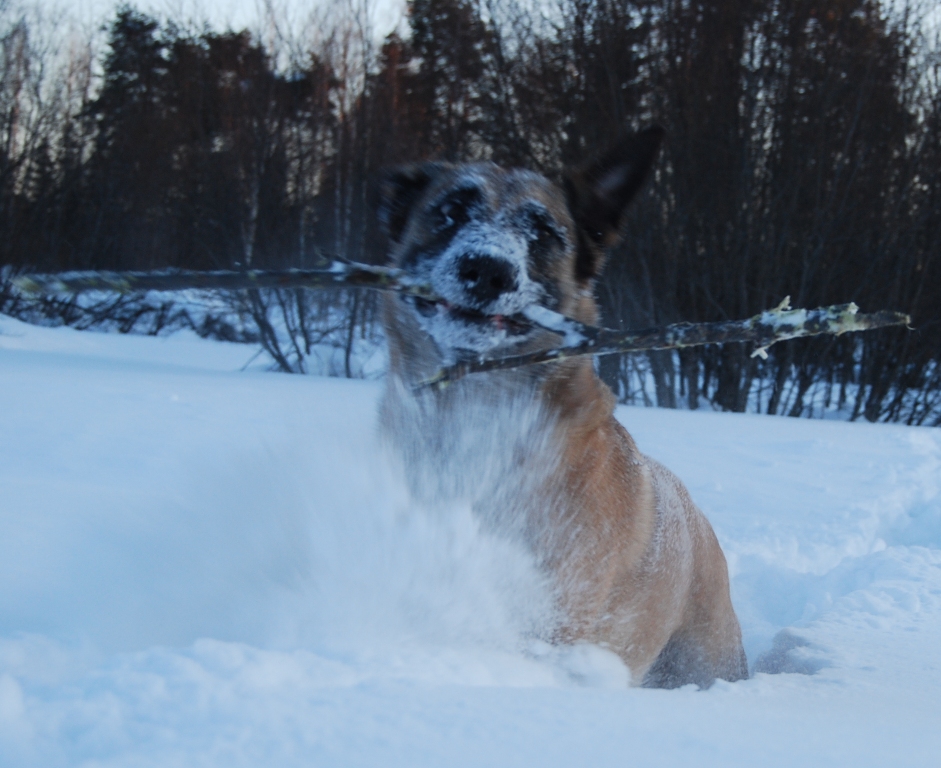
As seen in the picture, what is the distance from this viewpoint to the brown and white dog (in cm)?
205

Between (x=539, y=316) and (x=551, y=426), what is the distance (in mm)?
379

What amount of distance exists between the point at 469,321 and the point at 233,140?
873cm

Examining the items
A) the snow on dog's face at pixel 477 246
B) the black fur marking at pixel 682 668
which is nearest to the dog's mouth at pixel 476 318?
the snow on dog's face at pixel 477 246

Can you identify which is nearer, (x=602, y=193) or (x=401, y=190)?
(x=602, y=193)

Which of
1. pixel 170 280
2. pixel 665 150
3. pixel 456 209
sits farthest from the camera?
pixel 665 150

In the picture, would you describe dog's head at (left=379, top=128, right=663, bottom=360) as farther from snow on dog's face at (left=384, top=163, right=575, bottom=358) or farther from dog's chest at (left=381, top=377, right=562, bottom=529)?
dog's chest at (left=381, top=377, right=562, bottom=529)

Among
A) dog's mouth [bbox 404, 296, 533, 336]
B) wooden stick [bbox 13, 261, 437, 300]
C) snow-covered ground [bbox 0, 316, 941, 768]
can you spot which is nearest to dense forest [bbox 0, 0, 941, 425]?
snow-covered ground [bbox 0, 316, 941, 768]

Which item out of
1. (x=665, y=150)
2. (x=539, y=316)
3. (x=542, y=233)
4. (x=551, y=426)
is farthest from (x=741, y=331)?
(x=665, y=150)

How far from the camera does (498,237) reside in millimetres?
2238

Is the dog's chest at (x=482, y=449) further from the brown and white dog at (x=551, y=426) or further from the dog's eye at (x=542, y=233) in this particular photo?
the dog's eye at (x=542, y=233)

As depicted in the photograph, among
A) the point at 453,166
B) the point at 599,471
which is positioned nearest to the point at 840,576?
the point at 599,471

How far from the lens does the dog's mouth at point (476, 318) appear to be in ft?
6.77

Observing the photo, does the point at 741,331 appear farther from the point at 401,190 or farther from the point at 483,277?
the point at 401,190

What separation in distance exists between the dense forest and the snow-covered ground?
4.63 metres
